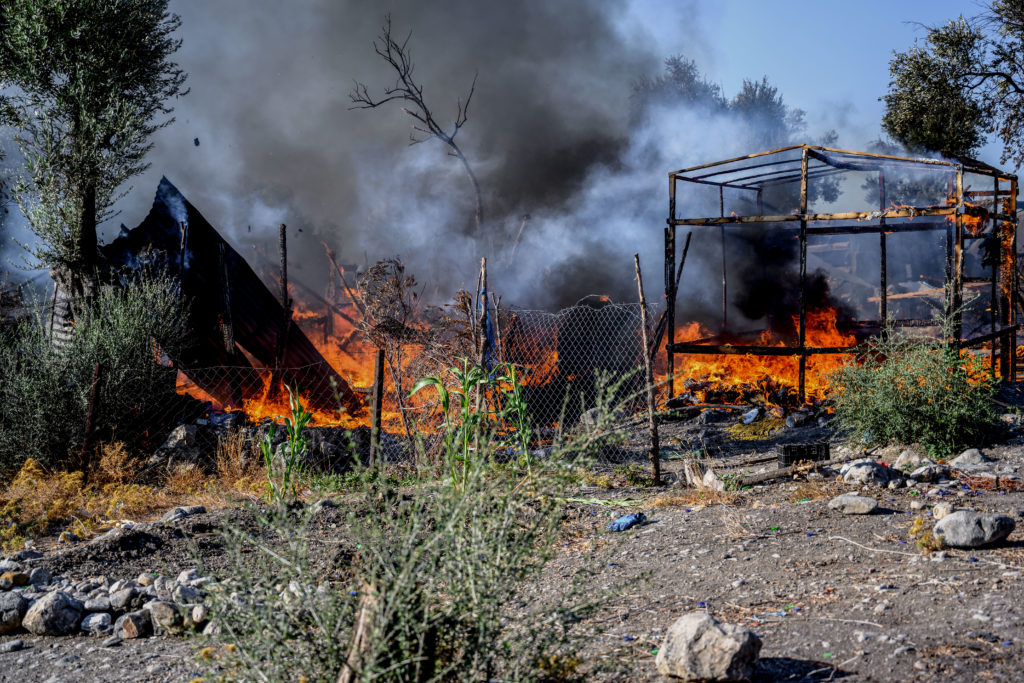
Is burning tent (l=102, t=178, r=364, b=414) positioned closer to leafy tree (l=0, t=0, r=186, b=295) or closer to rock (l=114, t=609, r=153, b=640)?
leafy tree (l=0, t=0, r=186, b=295)

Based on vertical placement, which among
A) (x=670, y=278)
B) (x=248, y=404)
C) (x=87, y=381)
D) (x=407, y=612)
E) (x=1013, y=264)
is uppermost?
(x=1013, y=264)

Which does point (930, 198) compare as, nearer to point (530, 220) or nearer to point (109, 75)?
point (530, 220)

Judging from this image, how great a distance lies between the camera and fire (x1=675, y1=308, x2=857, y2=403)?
11.6 m

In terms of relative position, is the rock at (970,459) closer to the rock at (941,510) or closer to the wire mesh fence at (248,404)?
the rock at (941,510)

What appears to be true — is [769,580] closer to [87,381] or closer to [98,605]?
[98,605]

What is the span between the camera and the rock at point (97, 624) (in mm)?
4520

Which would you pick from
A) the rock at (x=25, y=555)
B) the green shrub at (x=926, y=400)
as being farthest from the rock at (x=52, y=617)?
the green shrub at (x=926, y=400)

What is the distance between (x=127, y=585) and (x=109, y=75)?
973 centimetres

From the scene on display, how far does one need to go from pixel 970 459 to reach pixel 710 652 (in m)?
5.47

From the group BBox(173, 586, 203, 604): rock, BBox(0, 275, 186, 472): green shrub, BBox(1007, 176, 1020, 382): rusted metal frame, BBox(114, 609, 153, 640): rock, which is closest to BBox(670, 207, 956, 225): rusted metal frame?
BBox(1007, 176, 1020, 382): rusted metal frame

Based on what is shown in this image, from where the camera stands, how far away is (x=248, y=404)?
11.9 meters

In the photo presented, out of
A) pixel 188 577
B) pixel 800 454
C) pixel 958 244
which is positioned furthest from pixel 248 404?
pixel 958 244

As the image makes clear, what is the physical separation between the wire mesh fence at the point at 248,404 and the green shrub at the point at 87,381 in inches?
0.6

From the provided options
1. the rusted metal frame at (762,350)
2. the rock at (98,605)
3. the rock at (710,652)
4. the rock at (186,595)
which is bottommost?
the rock at (98,605)
